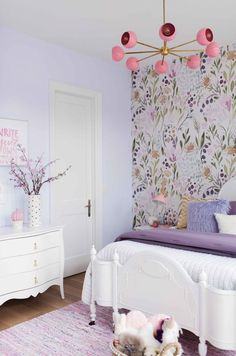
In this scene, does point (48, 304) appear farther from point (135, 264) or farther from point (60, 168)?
point (60, 168)

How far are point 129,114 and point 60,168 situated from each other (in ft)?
→ 4.66

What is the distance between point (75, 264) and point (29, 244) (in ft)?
4.24

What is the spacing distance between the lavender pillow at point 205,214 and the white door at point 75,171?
1.41 meters

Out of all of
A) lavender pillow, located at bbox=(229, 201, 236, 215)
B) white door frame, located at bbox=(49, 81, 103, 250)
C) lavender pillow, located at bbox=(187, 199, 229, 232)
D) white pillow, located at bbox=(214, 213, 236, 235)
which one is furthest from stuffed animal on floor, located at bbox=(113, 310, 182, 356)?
white door frame, located at bbox=(49, 81, 103, 250)

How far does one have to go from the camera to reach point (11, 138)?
3.48 metres

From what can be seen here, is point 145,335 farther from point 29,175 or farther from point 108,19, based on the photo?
point 108,19

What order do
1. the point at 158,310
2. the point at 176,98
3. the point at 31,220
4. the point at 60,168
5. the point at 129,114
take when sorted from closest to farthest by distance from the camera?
the point at 158,310
the point at 31,220
the point at 60,168
the point at 176,98
the point at 129,114

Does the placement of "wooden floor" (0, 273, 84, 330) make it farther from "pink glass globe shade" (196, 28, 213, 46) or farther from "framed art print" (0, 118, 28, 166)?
"pink glass globe shade" (196, 28, 213, 46)

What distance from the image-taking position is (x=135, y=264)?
8.38 ft

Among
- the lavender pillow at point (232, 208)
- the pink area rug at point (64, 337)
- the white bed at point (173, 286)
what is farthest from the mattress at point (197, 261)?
the lavender pillow at point (232, 208)

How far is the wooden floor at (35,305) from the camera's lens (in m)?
3.00

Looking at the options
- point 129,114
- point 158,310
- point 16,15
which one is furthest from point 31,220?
point 129,114

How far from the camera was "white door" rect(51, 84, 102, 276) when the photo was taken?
4.04 meters

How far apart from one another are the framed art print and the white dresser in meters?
0.71
